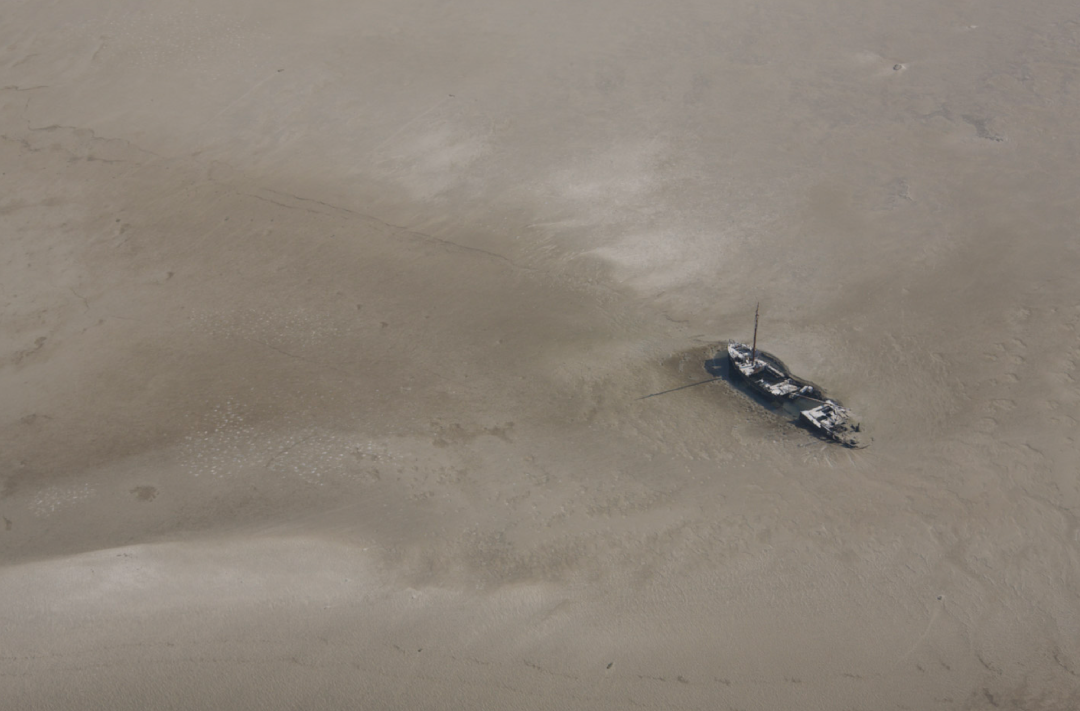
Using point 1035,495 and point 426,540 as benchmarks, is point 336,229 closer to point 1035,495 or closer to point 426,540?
point 426,540

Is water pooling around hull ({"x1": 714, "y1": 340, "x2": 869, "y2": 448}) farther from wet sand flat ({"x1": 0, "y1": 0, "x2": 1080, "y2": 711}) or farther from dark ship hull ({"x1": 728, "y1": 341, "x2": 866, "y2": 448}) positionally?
wet sand flat ({"x1": 0, "y1": 0, "x2": 1080, "y2": 711})

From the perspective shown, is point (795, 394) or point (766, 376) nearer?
point (795, 394)

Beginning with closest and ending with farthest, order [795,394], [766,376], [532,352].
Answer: [795,394] < [766,376] < [532,352]

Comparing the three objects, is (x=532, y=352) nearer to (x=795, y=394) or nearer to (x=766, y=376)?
(x=766, y=376)

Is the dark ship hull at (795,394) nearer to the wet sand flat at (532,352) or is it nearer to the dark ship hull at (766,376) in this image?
the dark ship hull at (766,376)

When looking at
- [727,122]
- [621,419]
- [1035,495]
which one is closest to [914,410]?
[1035,495]

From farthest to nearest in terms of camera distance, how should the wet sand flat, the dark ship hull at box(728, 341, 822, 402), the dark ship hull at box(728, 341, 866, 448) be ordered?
the dark ship hull at box(728, 341, 822, 402) < the dark ship hull at box(728, 341, 866, 448) < the wet sand flat

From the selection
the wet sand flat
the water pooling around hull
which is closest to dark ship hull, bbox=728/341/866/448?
the water pooling around hull

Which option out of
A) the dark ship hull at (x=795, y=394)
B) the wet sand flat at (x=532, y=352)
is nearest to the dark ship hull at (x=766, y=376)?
the dark ship hull at (x=795, y=394)

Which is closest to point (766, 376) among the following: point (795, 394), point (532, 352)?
point (795, 394)
